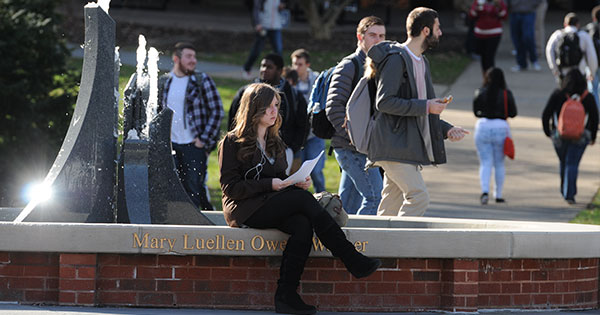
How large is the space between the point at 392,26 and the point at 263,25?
28.2 ft

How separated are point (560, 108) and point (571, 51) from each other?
2.99 m

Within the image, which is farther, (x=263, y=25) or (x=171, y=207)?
(x=263, y=25)

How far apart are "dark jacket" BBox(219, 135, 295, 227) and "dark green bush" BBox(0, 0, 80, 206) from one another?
6.57m

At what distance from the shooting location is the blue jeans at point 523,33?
22.4 m

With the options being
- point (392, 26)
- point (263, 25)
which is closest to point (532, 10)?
point (263, 25)

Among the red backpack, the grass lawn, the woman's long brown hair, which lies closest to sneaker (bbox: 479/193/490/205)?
the red backpack

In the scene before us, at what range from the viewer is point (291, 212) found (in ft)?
23.8

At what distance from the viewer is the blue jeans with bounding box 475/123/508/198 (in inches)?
→ 511

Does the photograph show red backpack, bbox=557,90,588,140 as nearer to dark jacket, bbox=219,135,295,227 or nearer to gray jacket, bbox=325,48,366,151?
gray jacket, bbox=325,48,366,151

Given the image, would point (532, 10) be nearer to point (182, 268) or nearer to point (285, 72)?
point (285, 72)

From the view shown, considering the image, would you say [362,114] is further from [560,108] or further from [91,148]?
[560,108]

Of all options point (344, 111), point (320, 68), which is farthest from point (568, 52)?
point (344, 111)

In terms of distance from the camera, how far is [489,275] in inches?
298

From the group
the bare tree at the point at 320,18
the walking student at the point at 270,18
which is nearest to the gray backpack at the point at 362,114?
the walking student at the point at 270,18
